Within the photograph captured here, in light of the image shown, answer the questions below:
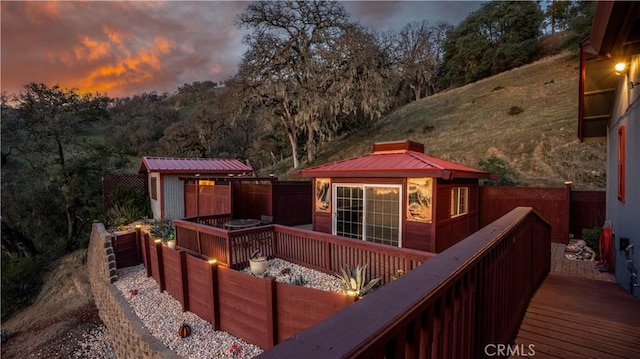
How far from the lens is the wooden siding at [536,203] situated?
30.2 feet

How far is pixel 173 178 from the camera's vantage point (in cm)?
1319

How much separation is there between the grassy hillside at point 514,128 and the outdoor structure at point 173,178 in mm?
9857

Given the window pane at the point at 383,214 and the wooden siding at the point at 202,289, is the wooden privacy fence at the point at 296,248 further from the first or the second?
the window pane at the point at 383,214

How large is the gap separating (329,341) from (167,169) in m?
13.9

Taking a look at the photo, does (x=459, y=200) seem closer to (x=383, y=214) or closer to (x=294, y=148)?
(x=383, y=214)

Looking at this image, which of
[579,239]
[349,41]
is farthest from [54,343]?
[349,41]

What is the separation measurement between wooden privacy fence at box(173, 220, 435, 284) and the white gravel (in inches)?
10.8

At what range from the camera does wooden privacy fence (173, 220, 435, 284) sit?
5.34m

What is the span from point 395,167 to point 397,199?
801mm

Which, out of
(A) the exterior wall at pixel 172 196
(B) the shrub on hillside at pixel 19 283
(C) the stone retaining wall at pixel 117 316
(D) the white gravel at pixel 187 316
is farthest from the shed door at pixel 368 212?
(B) the shrub on hillside at pixel 19 283

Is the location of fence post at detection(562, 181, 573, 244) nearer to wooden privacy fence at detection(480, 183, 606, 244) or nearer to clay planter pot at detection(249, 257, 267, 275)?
wooden privacy fence at detection(480, 183, 606, 244)

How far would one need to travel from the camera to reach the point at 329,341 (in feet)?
2.30

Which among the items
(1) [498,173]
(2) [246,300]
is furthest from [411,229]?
(1) [498,173]

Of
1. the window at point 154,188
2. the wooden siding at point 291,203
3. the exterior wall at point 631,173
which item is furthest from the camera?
the window at point 154,188
